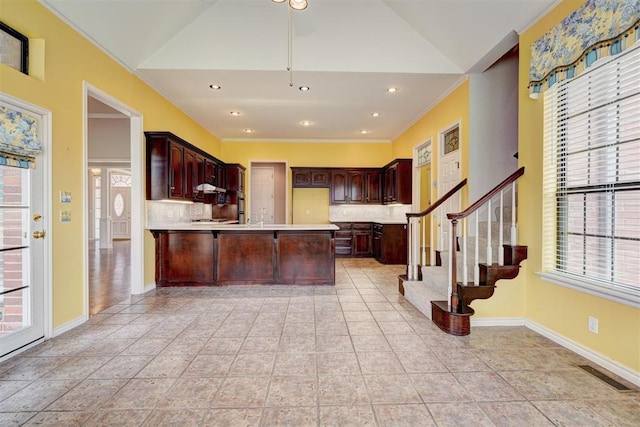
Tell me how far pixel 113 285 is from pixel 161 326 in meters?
2.37

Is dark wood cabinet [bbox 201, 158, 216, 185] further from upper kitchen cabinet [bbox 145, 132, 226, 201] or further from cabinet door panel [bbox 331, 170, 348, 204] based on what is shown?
cabinet door panel [bbox 331, 170, 348, 204]

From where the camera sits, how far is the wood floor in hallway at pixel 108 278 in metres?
3.98

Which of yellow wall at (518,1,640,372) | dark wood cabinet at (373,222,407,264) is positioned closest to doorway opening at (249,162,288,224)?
dark wood cabinet at (373,222,407,264)

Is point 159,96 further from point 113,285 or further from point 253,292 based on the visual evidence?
point 253,292

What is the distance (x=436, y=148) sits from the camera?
522 cm

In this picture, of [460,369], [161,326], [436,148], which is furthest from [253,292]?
[436,148]

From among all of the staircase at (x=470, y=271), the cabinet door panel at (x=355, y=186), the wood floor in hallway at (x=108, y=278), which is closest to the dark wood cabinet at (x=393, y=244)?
the cabinet door panel at (x=355, y=186)

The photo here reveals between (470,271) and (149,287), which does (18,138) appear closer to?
(149,287)

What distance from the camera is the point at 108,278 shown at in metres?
5.25

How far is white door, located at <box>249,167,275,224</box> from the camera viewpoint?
8328 mm

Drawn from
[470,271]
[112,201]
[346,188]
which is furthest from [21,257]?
[112,201]

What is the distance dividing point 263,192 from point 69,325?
5725 mm

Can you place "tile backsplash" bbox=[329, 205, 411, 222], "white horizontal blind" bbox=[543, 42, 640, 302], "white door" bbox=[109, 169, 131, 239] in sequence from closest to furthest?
"white horizontal blind" bbox=[543, 42, 640, 302] → "tile backsplash" bbox=[329, 205, 411, 222] → "white door" bbox=[109, 169, 131, 239]

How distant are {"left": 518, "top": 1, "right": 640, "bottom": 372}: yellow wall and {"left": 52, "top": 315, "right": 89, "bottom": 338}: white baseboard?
467cm
